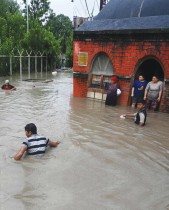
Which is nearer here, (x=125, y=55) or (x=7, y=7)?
(x=125, y=55)

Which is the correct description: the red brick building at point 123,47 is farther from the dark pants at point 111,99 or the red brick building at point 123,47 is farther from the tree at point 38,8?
the tree at point 38,8

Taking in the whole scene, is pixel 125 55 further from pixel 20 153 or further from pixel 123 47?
pixel 20 153

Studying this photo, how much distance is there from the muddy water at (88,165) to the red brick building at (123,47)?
2.75 m

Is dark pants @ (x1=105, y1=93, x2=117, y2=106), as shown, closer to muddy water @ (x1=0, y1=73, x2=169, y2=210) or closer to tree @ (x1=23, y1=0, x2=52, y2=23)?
muddy water @ (x1=0, y1=73, x2=169, y2=210)

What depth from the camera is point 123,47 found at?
43.8ft

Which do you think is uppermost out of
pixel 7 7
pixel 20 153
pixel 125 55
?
pixel 7 7

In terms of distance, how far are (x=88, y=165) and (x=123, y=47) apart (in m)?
8.12

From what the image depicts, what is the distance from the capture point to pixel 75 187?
17.8ft

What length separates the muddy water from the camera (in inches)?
196

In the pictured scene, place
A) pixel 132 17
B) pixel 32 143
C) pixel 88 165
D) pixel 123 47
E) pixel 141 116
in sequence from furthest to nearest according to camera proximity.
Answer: pixel 132 17
pixel 123 47
pixel 141 116
pixel 32 143
pixel 88 165

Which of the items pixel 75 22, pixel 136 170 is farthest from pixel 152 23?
pixel 136 170

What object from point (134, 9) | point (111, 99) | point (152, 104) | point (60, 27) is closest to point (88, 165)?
point (152, 104)

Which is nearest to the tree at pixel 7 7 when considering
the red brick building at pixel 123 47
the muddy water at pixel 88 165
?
the red brick building at pixel 123 47

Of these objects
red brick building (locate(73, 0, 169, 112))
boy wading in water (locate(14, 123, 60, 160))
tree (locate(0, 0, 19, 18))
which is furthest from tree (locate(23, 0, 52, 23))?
boy wading in water (locate(14, 123, 60, 160))
